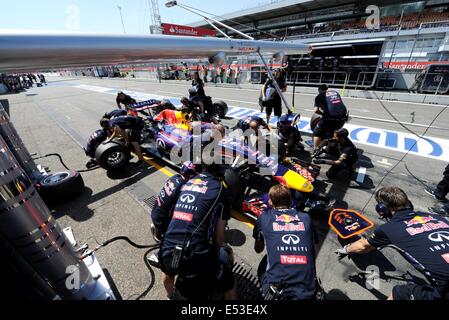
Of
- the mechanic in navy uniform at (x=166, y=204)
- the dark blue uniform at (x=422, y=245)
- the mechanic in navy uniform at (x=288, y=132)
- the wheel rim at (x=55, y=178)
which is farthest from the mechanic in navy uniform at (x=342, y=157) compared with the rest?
the wheel rim at (x=55, y=178)

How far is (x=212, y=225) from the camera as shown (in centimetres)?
207

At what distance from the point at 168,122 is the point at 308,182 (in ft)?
14.1

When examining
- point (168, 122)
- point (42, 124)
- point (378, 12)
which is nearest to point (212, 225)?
point (168, 122)

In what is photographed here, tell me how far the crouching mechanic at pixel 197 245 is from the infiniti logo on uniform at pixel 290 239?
2.09ft

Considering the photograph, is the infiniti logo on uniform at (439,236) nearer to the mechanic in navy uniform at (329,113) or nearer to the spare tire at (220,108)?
the mechanic in navy uniform at (329,113)

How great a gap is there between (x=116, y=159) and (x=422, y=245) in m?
5.58

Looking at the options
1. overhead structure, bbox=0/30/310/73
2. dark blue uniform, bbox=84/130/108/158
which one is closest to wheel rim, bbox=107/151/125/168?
dark blue uniform, bbox=84/130/108/158

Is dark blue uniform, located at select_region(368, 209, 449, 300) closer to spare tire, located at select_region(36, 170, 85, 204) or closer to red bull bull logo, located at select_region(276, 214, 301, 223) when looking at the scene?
red bull bull logo, located at select_region(276, 214, 301, 223)

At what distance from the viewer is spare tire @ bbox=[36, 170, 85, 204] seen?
3.87 meters

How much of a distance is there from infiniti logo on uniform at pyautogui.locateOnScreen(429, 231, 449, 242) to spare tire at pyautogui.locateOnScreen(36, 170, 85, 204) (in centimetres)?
528

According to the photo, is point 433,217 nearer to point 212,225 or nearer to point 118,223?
point 212,225

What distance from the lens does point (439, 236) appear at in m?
1.88

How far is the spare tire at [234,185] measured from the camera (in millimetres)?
3582
